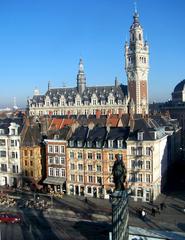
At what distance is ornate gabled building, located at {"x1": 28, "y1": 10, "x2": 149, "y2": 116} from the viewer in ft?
408

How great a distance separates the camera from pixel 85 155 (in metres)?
66.1

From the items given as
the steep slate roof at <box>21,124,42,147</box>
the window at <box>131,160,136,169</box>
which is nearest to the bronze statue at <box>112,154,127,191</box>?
the window at <box>131,160,136,169</box>

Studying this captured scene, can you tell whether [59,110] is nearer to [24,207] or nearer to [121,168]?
[24,207]

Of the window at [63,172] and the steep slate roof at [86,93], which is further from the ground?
the steep slate roof at [86,93]

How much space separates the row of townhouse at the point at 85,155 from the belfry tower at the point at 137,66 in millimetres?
46914

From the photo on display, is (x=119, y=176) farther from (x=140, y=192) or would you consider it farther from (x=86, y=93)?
(x=86, y=93)

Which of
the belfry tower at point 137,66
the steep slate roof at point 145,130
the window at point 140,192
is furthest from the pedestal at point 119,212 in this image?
the belfry tower at point 137,66

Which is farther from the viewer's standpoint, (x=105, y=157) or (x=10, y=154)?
(x=10, y=154)

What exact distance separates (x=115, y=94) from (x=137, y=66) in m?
12.5

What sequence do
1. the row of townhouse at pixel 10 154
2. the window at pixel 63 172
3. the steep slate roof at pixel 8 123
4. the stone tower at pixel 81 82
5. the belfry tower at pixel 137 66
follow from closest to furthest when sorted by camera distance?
1. the window at pixel 63 172
2. the row of townhouse at pixel 10 154
3. the steep slate roof at pixel 8 123
4. the belfry tower at pixel 137 66
5. the stone tower at pixel 81 82

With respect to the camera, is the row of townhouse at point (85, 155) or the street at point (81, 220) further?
the row of townhouse at point (85, 155)

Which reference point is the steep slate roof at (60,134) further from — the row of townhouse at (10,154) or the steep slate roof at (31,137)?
the row of townhouse at (10,154)

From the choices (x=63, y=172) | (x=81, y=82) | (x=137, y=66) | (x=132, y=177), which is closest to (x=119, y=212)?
(x=132, y=177)

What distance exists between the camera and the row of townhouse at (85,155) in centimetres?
6188
